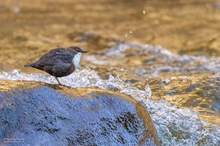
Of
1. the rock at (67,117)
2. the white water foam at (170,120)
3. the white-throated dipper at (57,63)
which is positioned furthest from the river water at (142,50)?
the white-throated dipper at (57,63)

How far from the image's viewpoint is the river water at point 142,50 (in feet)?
16.8

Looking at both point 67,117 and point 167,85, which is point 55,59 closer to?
Answer: point 67,117

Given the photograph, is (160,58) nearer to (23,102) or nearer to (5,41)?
(5,41)

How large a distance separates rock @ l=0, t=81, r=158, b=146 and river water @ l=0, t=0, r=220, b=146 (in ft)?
2.26

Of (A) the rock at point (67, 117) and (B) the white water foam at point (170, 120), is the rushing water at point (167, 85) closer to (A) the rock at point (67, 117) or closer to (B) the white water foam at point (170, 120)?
(B) the white water foam at point (170, 120)

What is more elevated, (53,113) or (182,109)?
(53,113)

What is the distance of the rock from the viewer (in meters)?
3.49

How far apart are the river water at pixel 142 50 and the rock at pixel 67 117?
0.69m

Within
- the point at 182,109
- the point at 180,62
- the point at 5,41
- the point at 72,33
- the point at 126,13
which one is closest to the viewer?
the point at 182,109

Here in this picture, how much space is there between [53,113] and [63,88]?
339 mm

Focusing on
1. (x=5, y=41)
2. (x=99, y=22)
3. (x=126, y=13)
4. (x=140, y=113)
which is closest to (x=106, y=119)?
(x=140, y=113)

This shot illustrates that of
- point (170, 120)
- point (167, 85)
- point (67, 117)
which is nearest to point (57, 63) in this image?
point (67, 117)

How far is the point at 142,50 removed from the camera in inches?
325

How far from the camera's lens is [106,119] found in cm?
375
